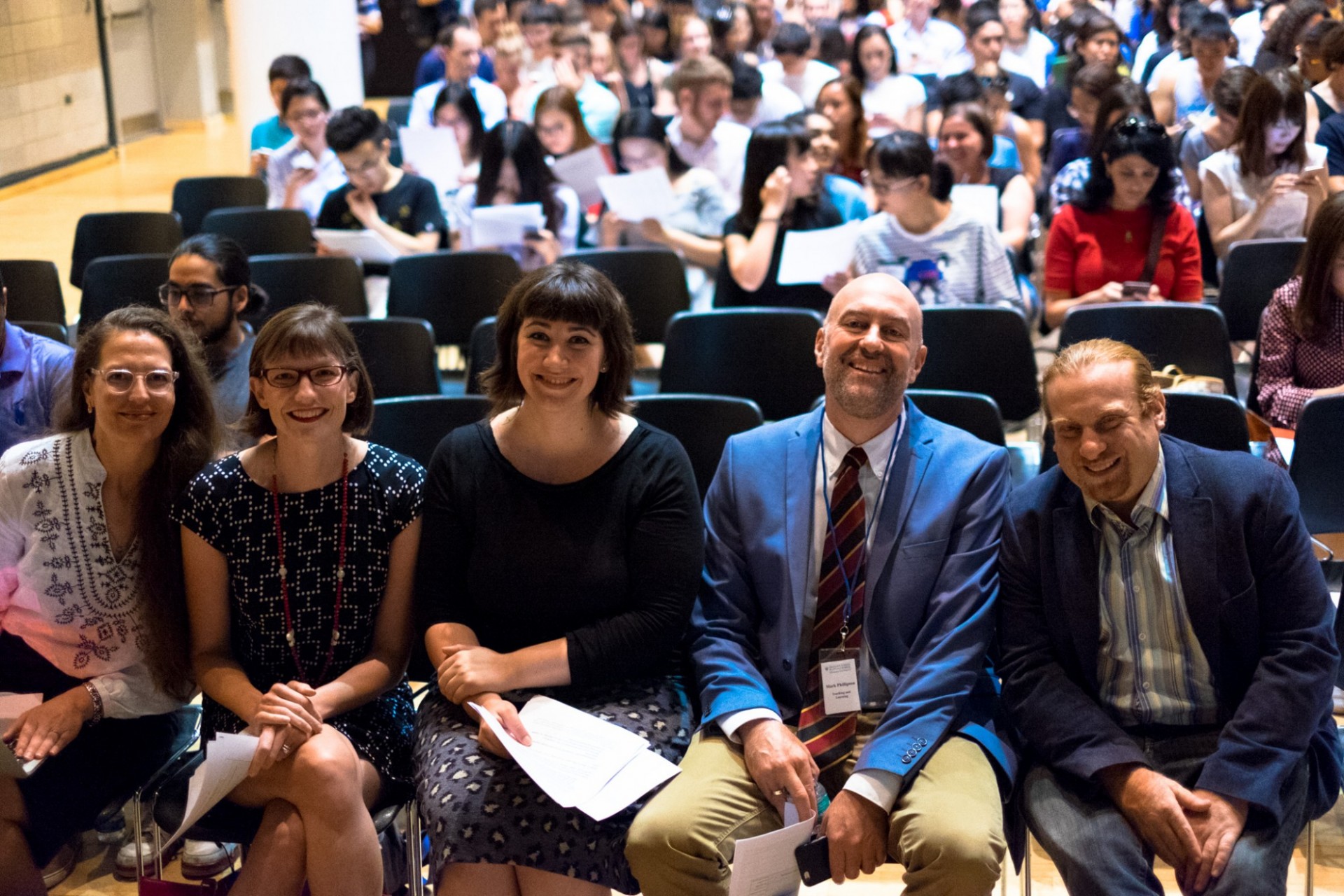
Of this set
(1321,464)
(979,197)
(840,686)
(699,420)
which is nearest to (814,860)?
(840,686)

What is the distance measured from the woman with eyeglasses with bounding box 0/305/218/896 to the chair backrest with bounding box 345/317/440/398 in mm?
1481

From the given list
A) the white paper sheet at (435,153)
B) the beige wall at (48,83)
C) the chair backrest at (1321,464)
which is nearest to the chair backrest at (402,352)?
the chair backrest at (1321,464)

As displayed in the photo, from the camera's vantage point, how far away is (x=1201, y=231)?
561cm

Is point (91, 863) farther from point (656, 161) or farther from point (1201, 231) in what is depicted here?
point (1201, 231)

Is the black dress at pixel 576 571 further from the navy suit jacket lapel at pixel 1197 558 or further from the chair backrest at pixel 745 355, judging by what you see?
the chair backrest at pixel 745 355

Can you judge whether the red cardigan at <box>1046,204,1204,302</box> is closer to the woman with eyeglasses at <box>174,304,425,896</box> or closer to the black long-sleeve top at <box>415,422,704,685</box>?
the black long-sleeve top at <box>415,422,704,685</box>

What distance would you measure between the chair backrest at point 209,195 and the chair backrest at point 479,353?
324cm

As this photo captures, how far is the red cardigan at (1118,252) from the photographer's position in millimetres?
4520

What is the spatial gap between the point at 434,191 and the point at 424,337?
1.82 m

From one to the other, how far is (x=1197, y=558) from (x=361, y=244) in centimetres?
405

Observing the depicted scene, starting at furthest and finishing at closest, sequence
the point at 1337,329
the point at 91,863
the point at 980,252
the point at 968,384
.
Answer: the point at 980,252 < the point at 968,384 < the point at 1337,329 < the point at 91,863

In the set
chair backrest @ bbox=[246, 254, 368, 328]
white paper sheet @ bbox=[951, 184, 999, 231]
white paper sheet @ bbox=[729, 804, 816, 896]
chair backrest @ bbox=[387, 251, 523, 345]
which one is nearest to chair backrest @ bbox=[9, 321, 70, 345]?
chair backrest @ bbox=[246, 254, 368, 328]

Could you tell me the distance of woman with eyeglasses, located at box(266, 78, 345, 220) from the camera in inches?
255

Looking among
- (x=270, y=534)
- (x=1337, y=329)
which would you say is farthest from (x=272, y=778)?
(x=1337, y=329)
